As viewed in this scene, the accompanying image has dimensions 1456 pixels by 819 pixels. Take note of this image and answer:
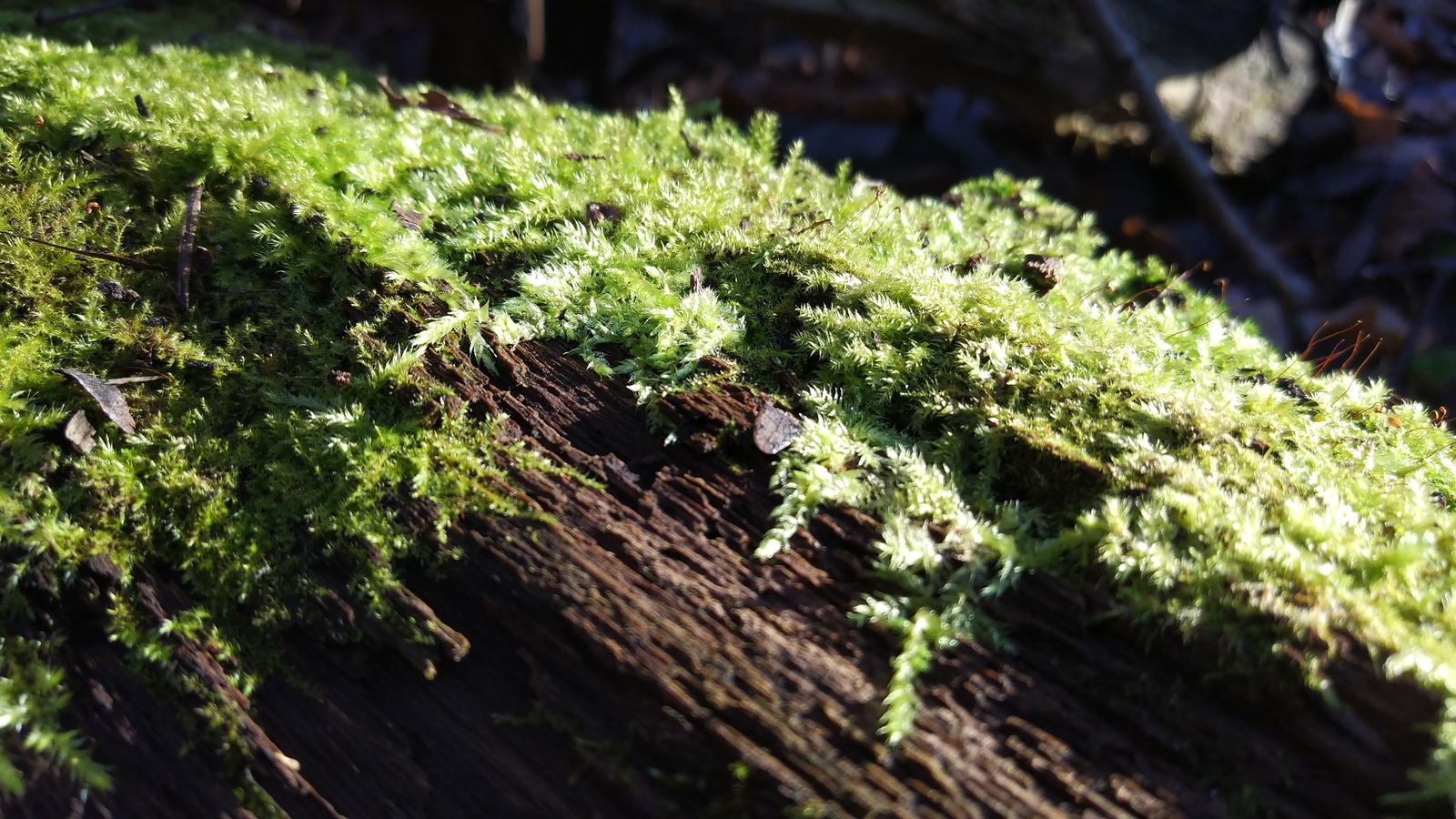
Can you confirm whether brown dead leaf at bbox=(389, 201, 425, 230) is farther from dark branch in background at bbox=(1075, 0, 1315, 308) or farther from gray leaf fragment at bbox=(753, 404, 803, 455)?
dark branch in background at bbox=(1075, 0, 1315, 308)

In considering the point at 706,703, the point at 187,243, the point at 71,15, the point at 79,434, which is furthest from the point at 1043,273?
the point at 71,15

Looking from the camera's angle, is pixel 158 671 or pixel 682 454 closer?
pixel 158 671

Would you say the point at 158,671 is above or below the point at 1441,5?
below

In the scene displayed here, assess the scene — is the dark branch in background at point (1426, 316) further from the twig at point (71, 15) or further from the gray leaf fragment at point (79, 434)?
the twig at point (71, 15)

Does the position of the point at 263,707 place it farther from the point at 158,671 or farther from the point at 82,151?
the point at 82,151

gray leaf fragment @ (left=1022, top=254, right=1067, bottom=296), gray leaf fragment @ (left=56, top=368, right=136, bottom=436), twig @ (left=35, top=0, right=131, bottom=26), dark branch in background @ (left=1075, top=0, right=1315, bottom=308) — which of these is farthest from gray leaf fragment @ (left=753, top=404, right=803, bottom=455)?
dark branch in background @ (left=1075, top=0, right=1315, bottom=308)

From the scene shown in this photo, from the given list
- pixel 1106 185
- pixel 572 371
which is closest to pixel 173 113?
pixel 572 371

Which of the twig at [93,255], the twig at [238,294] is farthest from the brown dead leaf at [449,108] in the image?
the twig at [93,255]
